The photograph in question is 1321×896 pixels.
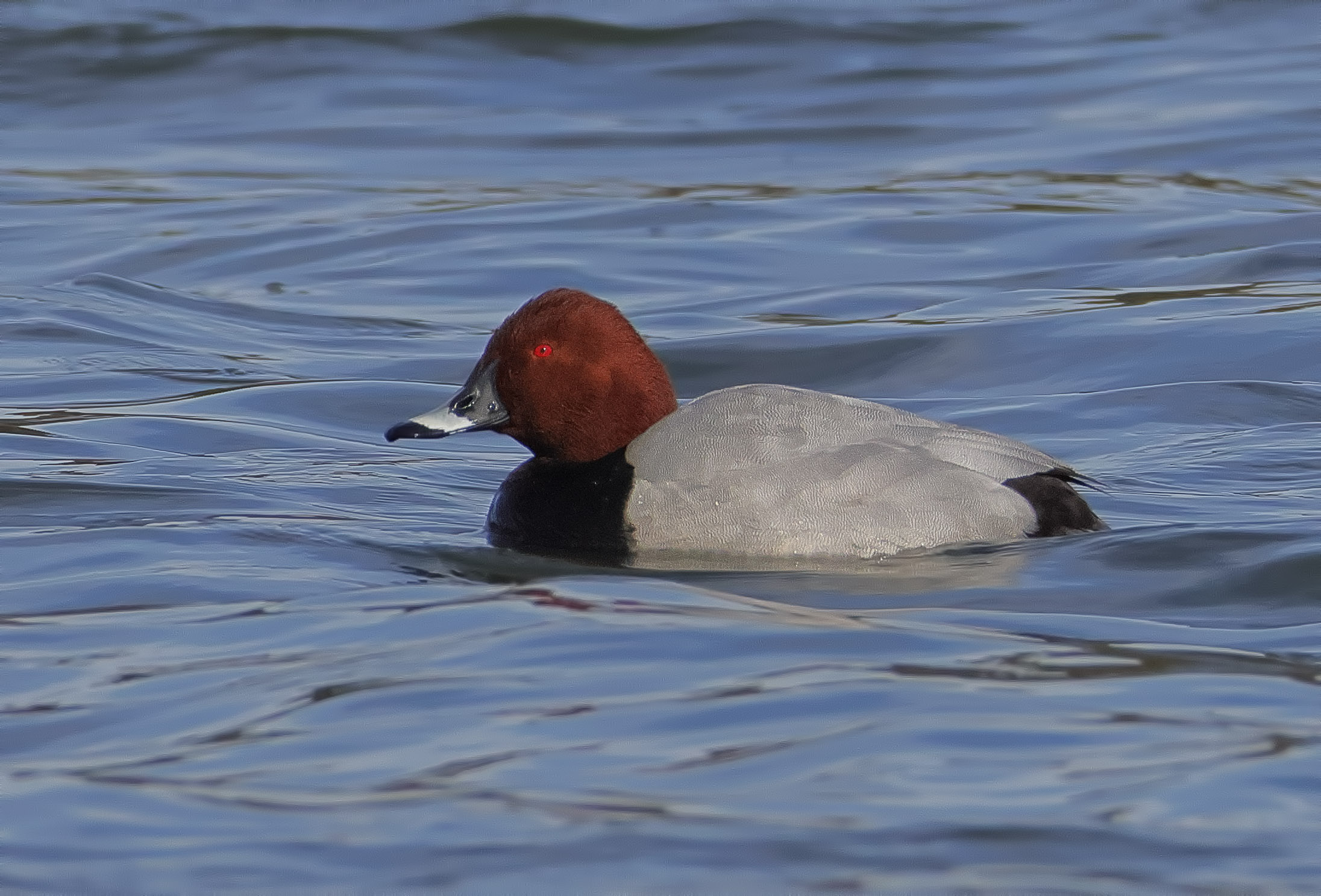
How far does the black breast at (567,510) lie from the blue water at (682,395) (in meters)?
0.13

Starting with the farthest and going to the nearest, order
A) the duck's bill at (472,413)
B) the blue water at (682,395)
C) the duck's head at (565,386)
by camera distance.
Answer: the duck's bill at (472,413)
the duck's head at (565,386)
the blue water at (682,395)

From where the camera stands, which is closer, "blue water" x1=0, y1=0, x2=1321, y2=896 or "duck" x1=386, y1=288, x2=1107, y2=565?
"blue water" x1=0, y1=0, x2=1321, y2=896

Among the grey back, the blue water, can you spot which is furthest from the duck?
the blue water

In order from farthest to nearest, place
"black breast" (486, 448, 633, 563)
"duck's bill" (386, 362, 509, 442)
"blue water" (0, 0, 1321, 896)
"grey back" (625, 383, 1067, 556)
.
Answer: "duck's bill" (386, 362, 509, 442)
"black breast" (486, 448, 633, 563)
"grey back" (625, 383, 1067, 556)
"blue water" (0, 0, 1321, 896)

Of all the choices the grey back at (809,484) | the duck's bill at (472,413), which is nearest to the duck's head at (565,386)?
the duck's bill at (472,413)

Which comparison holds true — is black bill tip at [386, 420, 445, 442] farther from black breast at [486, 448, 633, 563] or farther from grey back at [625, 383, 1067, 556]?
grey back at [625, 383, 1067, 556]

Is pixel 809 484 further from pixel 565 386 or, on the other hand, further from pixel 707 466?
pixel 565 386

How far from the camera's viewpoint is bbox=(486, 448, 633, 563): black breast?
613cm

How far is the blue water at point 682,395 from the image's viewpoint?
160 inches

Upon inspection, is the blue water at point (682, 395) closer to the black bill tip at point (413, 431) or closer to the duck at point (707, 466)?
the duck at point (707, 466)

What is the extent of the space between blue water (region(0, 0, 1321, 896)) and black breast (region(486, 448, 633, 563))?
125 millimetres

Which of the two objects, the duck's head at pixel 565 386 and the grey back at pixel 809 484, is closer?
the grey back at pixel 809 484

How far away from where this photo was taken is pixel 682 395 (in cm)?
960

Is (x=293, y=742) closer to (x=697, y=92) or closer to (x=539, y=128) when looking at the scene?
(x=539, y=128)
